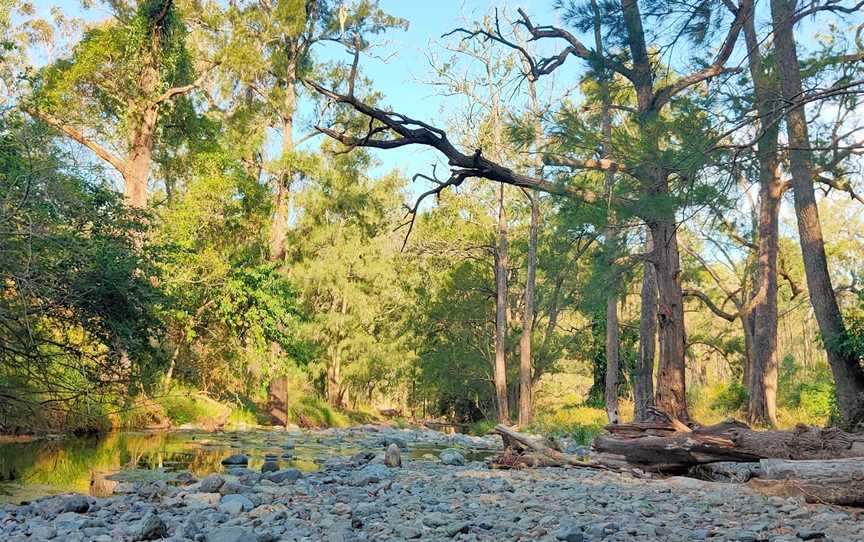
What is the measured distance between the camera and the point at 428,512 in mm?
5055

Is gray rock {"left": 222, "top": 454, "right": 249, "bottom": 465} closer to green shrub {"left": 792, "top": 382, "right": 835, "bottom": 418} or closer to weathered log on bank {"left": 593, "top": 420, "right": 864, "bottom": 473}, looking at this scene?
weathered log on bank {"left": 593, "top": 420, "right": 864, "bottom": 473}

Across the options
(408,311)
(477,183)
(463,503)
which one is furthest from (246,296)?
(408,311)

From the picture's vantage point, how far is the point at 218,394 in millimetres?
18641

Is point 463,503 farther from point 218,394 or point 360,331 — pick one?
point 360,331

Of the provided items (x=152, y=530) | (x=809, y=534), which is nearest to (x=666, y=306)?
(x=809, y=534)

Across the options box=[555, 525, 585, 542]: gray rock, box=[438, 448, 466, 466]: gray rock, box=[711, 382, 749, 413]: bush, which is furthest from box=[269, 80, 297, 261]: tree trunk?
box=[555, 525, 585, 542]: gray rock

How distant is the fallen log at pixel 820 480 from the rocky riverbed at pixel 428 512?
0.22 m

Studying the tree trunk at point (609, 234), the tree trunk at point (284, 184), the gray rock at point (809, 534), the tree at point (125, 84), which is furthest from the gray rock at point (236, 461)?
the tree trunk at point (284, 184)

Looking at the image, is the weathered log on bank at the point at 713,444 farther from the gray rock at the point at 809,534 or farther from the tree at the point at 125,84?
the tree at the point at 125,84

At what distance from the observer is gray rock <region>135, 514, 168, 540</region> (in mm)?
4371

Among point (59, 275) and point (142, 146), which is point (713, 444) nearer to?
point (59, 275)

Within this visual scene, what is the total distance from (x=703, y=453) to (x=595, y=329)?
16.6 m

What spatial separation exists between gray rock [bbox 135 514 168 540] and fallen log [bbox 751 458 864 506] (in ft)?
14.9

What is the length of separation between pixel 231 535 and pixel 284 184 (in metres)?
16.9
